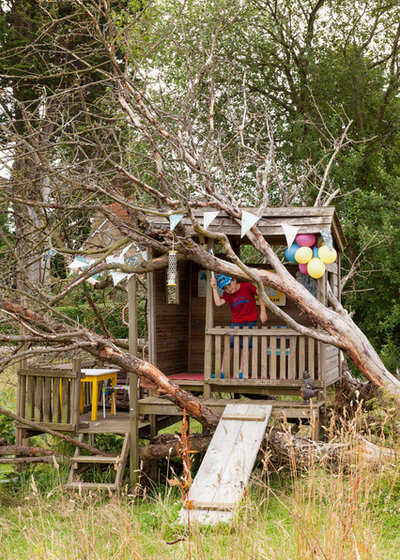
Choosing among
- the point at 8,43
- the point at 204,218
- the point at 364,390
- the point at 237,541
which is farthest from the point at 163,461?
the point at 8,43

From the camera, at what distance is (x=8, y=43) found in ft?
48.0

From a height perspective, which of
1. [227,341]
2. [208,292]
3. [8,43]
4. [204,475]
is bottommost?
[204,475]

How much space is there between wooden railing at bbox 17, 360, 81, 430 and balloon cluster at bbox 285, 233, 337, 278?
10.9 feet

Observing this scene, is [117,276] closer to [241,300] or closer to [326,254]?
[241,300]

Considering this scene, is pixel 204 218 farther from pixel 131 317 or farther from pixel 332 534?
pixel 332 534

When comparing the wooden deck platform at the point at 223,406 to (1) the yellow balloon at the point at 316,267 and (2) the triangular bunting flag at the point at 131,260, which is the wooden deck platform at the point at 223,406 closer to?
(1) the yellow balloon at the point at 316,267

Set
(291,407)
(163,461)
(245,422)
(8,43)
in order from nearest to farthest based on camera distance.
Answer: (245,422), (291,407), (163,461), (8,43)

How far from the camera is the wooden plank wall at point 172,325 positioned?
9.75 metres

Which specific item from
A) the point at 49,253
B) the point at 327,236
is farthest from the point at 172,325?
the point at 327,236

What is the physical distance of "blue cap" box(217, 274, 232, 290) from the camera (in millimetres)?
9117

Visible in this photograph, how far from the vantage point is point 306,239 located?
28.6ft

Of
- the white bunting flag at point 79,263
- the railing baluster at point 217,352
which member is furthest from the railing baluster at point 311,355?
the white bunting flag at point 79,263

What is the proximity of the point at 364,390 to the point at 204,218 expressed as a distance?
4239 millimetres

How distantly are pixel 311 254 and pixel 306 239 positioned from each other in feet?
Result: 0.71
